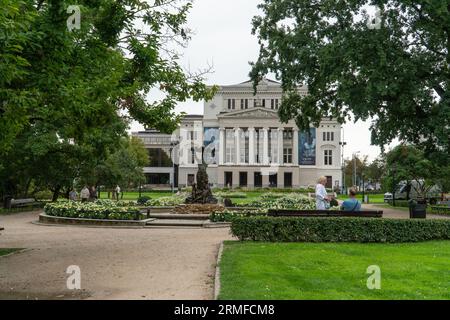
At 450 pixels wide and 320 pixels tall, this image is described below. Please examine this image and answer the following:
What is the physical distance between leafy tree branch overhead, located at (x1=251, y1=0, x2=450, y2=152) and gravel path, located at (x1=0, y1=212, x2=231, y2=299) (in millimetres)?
10710

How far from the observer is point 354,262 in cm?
1071

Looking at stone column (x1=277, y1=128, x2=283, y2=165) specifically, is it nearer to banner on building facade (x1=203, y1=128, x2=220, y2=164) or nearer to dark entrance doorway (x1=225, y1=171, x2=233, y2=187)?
dark entrance doorway (x1=225, y1=171, x2=233, y2=187)

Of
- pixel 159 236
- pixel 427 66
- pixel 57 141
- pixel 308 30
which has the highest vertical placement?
pixel 308 30

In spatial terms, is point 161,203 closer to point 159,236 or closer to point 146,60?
point 159,236

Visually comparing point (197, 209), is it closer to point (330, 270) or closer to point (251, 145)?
point (330, 270)

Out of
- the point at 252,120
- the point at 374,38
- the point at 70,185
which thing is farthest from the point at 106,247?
the point at 252,120

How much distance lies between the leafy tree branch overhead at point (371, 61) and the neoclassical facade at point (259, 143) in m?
61.2

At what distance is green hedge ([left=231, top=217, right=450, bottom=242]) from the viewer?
14.4m

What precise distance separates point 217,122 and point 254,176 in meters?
11.9

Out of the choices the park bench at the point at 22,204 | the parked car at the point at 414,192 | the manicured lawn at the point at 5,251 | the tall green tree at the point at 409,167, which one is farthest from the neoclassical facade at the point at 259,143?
the manicured lawn at the point at 5,251

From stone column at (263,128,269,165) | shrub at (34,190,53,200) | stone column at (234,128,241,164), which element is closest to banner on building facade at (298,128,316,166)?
stone column at (263,128,269,165)

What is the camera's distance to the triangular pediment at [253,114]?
90.9 metres

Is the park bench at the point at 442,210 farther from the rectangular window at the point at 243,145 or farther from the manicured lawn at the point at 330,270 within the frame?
the rectangular window at the point at 243,145

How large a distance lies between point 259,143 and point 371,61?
225 feet
